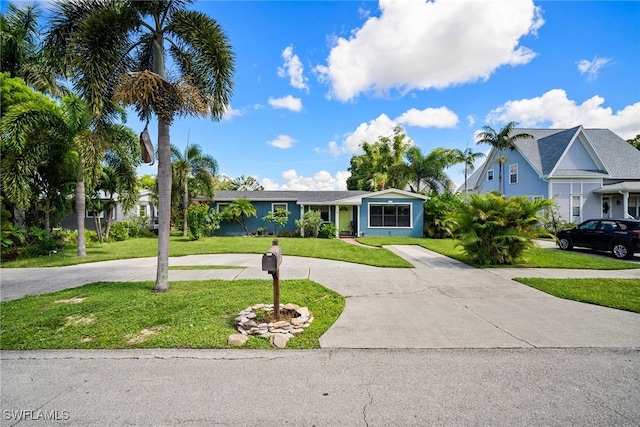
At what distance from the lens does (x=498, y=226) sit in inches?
378

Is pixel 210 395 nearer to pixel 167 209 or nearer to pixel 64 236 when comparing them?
pixel 167 209

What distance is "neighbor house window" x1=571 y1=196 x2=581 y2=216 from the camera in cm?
1952

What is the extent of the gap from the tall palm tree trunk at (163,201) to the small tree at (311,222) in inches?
508

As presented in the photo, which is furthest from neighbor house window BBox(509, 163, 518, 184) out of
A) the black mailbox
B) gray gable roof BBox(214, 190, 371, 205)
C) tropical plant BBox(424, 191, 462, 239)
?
the black mailbox

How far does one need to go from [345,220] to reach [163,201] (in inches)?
616

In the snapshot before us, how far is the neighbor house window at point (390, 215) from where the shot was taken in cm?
1962

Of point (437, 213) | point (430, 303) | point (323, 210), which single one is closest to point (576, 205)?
point (437, 213)

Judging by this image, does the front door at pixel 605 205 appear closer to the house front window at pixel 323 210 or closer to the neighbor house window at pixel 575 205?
the neighbor house window at pixel 575 205

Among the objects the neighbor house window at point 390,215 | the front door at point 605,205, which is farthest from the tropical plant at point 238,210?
the front door at point 605,205

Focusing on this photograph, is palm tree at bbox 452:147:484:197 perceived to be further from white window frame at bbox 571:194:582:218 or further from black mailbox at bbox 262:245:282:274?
black mailbox at bbox 262:245:282:274

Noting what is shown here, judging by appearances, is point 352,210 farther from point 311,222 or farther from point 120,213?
point 120,213

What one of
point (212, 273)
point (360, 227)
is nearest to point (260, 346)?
point (212, 273)

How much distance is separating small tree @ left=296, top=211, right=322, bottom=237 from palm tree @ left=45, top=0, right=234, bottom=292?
1233 centimetres

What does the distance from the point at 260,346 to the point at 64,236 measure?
49.0 ft
